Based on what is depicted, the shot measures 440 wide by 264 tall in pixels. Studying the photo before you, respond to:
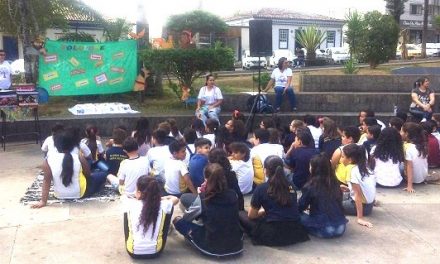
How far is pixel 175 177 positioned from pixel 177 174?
0.04 m

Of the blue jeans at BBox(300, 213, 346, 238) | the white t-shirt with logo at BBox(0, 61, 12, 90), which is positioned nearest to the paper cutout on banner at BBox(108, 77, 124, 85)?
the white t-shirt with logo at BBox(0, 61, 12, 90)

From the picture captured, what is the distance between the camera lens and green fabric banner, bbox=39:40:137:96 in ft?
41.2

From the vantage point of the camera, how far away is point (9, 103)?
1017 centimetres

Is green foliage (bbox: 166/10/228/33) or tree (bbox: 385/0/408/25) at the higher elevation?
tree (bbox: 385/0/408/25)

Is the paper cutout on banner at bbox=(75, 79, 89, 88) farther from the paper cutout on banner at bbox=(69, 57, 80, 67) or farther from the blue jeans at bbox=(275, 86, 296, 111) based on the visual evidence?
the blue jeans at bbox=(275, 86, 296, 111)

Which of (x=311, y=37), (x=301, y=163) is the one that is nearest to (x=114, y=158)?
(x=301, y=163)

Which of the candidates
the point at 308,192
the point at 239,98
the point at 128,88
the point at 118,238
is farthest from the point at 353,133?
the point at 128,88

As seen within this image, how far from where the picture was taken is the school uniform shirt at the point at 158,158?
7.03 metres

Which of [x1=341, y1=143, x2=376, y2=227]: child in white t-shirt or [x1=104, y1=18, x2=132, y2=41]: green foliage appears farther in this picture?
[x1=104, y1=18, x2=132, y2=41]: green foliage

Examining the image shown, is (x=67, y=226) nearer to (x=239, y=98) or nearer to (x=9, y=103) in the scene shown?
(x=9, y=103)

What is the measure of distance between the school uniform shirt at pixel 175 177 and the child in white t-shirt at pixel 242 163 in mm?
615

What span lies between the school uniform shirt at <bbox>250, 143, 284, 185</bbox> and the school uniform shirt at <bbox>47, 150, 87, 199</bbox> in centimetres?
225

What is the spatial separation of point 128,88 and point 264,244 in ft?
29.1

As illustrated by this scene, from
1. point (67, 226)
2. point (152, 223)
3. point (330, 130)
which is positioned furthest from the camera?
point (330, 130)
